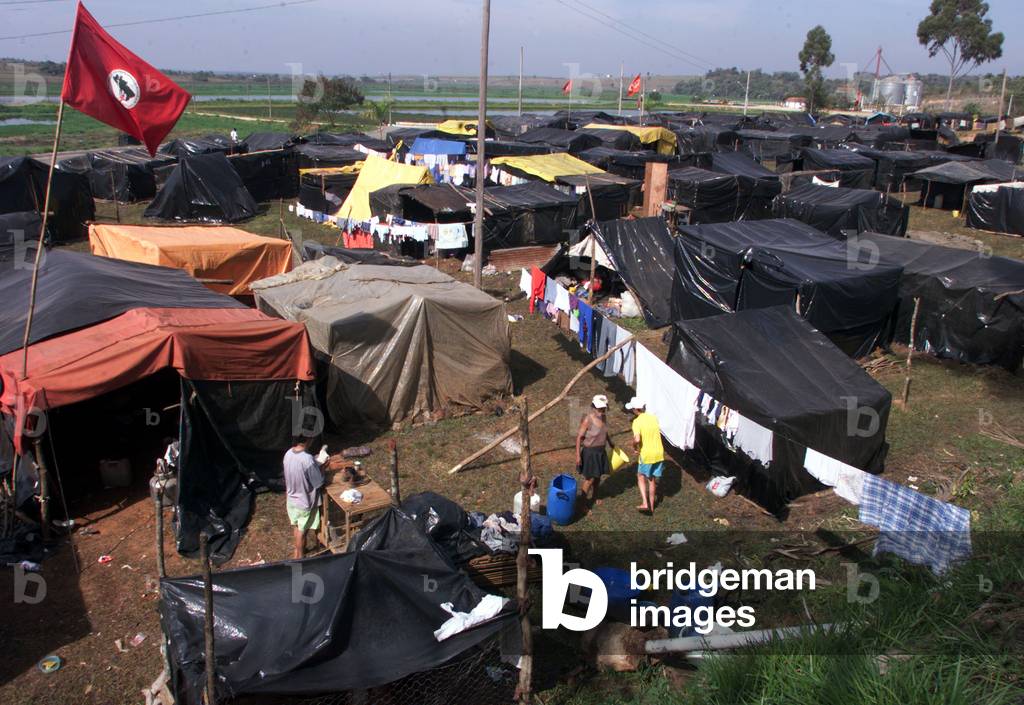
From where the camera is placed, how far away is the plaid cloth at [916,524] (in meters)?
6.74

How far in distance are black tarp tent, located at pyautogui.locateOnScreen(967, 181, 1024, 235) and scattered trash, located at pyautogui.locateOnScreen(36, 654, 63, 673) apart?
28663 mm

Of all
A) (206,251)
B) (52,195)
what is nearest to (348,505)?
(206,251)

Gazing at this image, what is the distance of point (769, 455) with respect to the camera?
8984 millimetres

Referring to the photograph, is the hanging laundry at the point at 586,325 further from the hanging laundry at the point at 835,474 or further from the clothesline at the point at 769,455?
the hanging laundry at the point at 835,474

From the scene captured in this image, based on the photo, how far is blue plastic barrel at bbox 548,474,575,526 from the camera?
345 inches

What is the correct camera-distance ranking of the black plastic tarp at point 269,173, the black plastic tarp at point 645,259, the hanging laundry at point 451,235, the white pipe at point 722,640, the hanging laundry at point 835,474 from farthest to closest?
the black plastic tarp at point 269,173 < the hanging laundry at point 451,235 < the black plastic tarp at point 645,259 < the hanging laundry at point 835,474 < the white pipe at point 722,640

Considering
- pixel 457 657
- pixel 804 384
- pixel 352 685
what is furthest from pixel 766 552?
pixel 352 685

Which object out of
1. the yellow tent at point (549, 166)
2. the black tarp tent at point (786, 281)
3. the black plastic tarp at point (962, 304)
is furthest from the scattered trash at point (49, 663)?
the yellow tent at point (549, 166)

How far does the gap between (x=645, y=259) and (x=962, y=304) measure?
5.97m

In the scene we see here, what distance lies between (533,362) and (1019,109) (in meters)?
78.9

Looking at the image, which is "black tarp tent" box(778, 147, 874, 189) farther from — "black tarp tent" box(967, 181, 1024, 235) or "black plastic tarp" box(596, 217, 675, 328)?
"black plastic tarp" box(596, 217, 675, 328)

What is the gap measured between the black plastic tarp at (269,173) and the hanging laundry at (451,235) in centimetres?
1292

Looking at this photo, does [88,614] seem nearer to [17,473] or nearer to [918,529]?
[17,473]

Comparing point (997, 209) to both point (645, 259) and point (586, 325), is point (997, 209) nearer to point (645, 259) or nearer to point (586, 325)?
point (645, 259)
